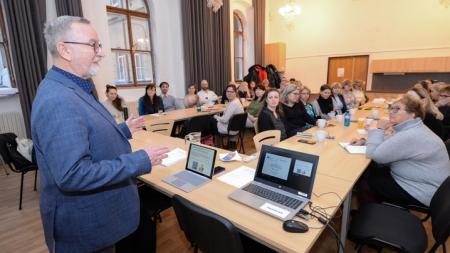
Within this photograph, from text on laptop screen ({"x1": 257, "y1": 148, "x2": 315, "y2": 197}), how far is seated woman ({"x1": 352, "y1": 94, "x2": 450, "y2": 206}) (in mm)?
914

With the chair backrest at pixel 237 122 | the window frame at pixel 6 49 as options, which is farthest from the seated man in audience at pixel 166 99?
the window frame at pixel 6 49

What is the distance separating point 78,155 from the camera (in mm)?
870

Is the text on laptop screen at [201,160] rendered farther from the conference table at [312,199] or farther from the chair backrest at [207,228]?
the chair backrest at [207,228]

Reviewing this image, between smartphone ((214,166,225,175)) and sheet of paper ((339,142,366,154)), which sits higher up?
smartphone ((214,166,225,175))

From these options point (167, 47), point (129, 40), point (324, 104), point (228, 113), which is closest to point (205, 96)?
point (167, 47)

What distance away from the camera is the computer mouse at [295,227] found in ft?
3.58

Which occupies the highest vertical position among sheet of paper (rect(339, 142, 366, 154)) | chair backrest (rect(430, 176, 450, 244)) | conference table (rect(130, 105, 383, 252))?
sheet of paper (rect(339, 142, 366, 154))

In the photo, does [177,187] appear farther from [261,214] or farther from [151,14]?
[151,14]

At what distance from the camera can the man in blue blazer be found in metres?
0.88

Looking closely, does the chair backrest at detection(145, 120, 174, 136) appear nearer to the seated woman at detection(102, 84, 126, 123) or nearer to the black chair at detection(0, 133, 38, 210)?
the seated woman at detection(102, 84, 126, 123)

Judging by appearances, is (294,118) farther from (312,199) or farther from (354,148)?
(312,199)

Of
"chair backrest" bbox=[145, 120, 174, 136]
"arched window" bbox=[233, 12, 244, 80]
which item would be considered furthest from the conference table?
"arched window" bbox=[233, 12, 244, 80]

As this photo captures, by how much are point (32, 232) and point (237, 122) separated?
285 cm

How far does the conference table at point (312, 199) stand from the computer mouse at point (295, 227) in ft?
0.06
